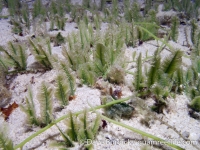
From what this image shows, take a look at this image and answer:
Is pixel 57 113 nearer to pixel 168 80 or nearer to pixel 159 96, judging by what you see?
pixel 159 96

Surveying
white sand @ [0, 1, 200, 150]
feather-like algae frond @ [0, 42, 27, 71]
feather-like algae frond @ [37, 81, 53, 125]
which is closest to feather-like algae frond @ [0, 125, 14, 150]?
white sand @ [0, 1, 200, 150]

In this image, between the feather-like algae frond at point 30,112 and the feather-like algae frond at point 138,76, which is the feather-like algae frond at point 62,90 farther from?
the feather-like algae frond at point 138,76

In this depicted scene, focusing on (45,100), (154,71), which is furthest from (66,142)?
(154,71)

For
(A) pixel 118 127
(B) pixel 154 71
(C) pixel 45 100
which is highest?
(B) pixel 154 71

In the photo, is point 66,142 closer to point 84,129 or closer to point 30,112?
point 84,129

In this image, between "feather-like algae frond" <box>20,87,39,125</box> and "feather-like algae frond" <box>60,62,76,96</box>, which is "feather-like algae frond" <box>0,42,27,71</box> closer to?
"feather-like algae frond" <box>60,62,76,96</box>

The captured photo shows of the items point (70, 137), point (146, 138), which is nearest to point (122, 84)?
point (146, 138)

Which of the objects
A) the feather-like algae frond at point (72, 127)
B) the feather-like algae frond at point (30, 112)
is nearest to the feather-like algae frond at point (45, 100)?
the feather-like algae frond at point (30, 112)
